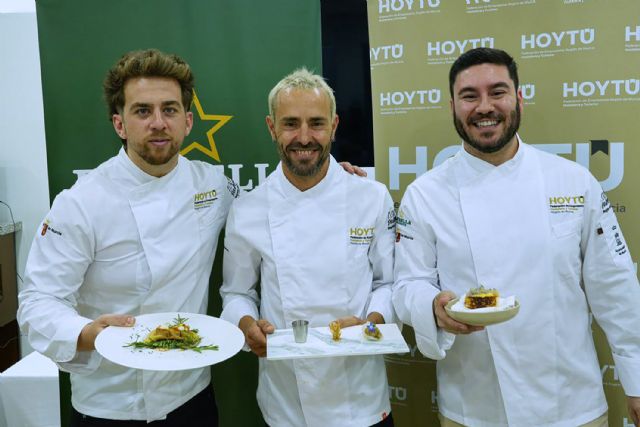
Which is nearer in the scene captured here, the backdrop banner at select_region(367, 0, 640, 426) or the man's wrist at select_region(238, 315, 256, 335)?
the man's wrist at select_region(238, 315, 256, 335)

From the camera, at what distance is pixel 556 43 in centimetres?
215

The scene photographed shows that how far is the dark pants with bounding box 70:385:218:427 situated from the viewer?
189cm

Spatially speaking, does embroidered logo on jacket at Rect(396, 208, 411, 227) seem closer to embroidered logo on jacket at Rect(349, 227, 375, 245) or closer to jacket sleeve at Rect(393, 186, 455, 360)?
jacket sleeve at Rect(393, 186, 455, 360)

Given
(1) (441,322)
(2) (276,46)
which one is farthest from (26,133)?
(1) (441,322)

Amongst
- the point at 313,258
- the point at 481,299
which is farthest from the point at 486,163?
the point at 313,258

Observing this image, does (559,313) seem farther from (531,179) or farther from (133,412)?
(133,412)

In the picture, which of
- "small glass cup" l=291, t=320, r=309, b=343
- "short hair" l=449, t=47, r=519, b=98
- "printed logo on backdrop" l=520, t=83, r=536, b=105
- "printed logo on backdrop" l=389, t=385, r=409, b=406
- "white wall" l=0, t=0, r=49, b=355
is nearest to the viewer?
"small glass cup" l=291, t=320, r=309, b=343

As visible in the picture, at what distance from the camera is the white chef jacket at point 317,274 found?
1.83 m

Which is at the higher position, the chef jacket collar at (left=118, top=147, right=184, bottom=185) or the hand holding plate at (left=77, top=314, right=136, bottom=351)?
the chef jacket collar at (left=118, top=147, right=184, bottom=185)

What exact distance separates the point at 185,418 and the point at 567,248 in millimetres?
1397

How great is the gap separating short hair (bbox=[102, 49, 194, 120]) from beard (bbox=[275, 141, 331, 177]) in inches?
16.3

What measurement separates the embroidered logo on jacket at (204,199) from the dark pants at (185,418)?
2.22ft

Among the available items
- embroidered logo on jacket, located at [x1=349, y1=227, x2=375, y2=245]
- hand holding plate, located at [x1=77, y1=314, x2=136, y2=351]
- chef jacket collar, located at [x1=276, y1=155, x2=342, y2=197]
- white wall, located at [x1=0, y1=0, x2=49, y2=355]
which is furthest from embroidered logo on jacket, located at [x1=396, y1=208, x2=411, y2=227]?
white wall, located at [x1=0, y1=0, x2=49, y2=355]

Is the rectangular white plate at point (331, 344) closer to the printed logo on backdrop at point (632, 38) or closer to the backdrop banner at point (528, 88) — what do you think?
the backdrop banner at point (528, 88)
